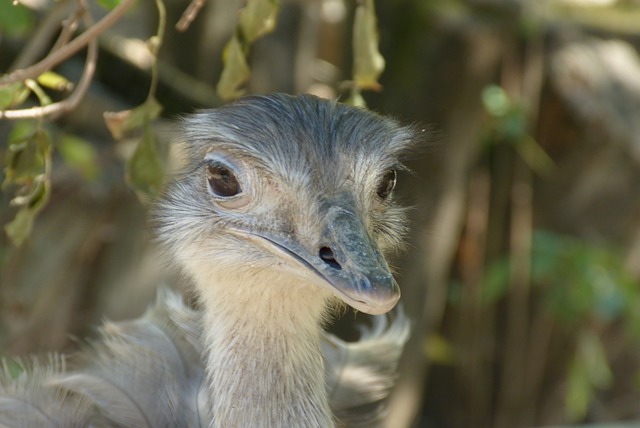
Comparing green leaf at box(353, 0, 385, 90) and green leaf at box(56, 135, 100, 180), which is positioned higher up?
green leaf at box(353, 0, 385, 90)

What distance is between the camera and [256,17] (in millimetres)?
2387

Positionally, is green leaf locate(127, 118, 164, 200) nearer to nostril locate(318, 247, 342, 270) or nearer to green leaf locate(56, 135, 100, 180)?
nostril locate(318, 247, 342, 270)

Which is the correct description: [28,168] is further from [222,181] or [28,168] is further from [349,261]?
[349,261]

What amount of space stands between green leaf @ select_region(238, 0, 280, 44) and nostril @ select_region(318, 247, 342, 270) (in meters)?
0.67

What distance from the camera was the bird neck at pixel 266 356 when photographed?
215cm

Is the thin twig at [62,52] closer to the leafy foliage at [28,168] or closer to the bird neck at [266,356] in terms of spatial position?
the leafy foliage at [28,168]

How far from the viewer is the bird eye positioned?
222 centimetres

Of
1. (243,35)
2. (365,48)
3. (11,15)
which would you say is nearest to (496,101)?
(365,48)

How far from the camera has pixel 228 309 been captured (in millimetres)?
2215

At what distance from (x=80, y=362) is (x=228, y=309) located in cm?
69

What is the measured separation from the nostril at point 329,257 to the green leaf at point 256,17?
2.20 ft

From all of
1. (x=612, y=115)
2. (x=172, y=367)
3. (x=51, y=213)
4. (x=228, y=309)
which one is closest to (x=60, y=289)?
(x=51, y=213)

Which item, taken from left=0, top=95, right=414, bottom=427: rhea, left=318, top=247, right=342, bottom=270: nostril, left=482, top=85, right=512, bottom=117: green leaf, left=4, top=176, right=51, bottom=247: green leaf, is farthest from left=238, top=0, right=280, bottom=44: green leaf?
left=482, top=85, right=512, bottom=117: green leaf

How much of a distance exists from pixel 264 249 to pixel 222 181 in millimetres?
199
